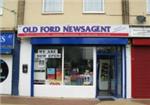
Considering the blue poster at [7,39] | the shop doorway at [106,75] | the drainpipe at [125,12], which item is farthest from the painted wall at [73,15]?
the shop doorway at [106,75]

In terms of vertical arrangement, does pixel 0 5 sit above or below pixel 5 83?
above

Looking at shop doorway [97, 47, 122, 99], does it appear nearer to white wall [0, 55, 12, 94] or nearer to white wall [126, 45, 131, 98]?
white wall [126, 45, 131, 98]

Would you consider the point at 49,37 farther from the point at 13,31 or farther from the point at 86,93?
the point at 86,93

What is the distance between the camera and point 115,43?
1934 cm

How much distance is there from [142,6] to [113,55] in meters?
3.03

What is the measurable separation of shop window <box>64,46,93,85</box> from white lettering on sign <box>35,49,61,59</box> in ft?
1.61

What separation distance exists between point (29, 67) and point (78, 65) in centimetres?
264

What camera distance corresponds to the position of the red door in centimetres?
1941

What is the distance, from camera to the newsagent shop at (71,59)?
1941 centimetres

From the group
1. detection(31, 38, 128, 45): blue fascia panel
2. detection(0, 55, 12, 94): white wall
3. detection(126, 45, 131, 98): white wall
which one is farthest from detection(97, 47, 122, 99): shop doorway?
detection(0, 55, 12, 94): white wall

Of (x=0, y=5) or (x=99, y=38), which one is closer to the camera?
(x=99, y=38)

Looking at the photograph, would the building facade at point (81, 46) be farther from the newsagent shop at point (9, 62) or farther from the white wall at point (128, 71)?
the newsagent shop at point (9, 62)

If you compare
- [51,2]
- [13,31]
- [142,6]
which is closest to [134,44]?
[142,6]

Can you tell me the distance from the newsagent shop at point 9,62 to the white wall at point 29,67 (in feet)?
0.79
